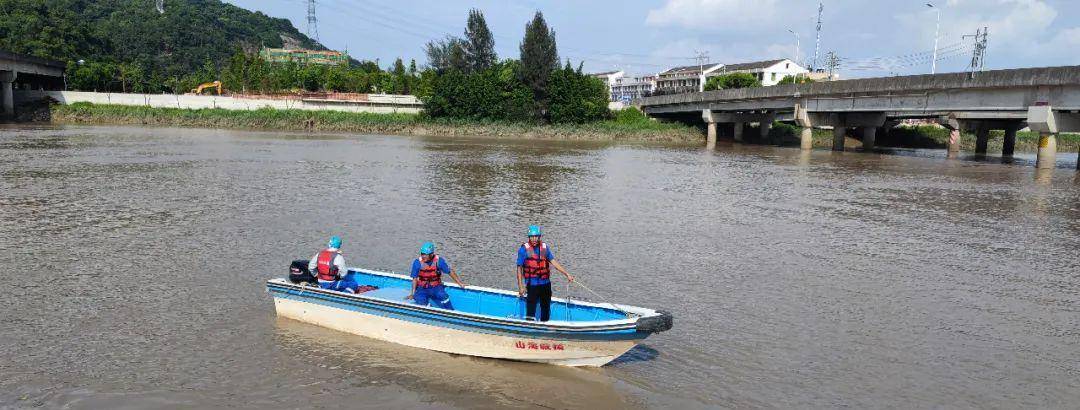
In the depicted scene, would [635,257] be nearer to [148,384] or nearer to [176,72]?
[148,384]

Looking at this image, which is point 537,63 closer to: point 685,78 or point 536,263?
point 685,78

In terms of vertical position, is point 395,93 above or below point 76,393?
above

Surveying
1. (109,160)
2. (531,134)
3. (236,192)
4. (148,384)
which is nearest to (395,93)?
(531,134)

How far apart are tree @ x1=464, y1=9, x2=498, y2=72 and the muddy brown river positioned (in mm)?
69783

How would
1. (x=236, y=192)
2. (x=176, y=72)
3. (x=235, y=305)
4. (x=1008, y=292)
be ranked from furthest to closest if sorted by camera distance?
(x=176, y=72)
(x=236, y=192)
(x=1008, y=292)
(x=235, y=305)

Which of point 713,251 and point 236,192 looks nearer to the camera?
point 713,251

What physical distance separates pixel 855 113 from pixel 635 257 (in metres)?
48.6

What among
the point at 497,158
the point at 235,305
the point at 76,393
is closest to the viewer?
the point at 76,393

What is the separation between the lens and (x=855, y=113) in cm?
5972

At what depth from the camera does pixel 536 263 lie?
1058cm

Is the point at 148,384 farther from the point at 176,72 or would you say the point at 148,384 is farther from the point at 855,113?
the point at 176,72

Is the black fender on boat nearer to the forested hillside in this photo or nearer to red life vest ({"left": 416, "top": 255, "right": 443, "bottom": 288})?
red life vest ({"left": 416, "top": 255, "right": 443, "bottom": 288})

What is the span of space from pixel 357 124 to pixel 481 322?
68784 millimetres

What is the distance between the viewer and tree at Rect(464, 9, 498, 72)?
10012 cm
